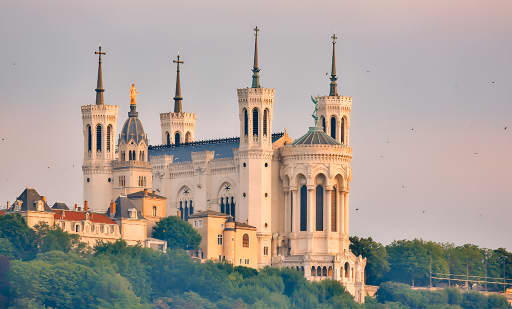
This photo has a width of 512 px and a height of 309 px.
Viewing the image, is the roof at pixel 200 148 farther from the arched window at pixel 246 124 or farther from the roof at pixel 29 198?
the roof at pixel 29 198

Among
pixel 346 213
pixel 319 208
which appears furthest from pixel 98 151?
pixel 346 213

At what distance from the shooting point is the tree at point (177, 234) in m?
176

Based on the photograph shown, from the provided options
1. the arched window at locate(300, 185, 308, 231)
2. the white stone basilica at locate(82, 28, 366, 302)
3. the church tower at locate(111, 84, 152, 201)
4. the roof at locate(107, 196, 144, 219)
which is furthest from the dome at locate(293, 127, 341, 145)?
the roof at locate(107, 196, 144, 219)

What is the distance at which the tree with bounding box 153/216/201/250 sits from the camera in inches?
6934

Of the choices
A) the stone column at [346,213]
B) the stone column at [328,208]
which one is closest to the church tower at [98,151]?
the stone column at [328,208]

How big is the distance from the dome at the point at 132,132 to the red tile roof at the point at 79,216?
1226cm

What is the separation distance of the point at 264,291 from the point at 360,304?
10450 mm

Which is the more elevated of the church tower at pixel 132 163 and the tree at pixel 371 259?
the church tower at pixel 132 163

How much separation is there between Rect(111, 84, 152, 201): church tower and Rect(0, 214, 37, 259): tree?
18.9m

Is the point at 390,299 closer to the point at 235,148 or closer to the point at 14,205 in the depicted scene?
the point at 235,148

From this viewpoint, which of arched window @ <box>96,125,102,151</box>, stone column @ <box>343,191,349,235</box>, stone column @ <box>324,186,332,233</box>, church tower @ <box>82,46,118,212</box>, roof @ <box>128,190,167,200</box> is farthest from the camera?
arched window @ <box>96,125,102,151</box>

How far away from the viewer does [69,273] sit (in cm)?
16225

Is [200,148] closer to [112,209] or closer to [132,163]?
[132,163]

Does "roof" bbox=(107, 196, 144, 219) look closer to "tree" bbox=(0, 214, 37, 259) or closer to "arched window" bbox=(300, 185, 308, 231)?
"tree" bbox=(0, 214, 37, 259)
